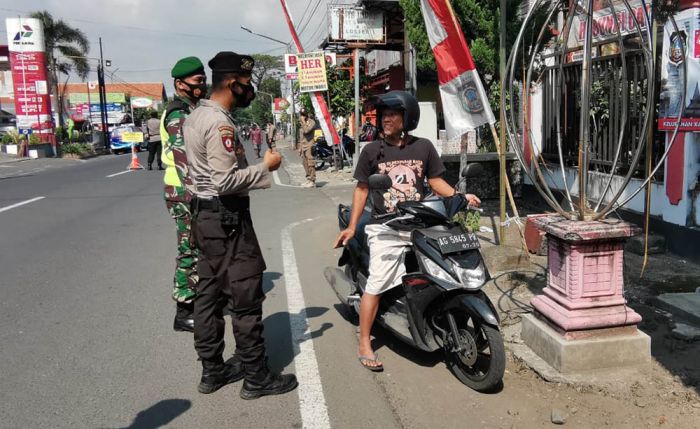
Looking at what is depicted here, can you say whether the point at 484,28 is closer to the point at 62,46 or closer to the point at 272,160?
the point at 272,160

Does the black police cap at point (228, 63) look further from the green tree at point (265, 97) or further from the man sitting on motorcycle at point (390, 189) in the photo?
the green tree at point (265, 97)

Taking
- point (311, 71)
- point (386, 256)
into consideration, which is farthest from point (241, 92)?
point (311, 71)

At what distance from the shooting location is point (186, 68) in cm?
422

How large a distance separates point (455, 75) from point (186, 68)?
288cm

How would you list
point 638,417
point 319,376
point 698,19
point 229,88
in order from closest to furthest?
point 638,417 → point 229,88 → point 319,376 → point 698,19

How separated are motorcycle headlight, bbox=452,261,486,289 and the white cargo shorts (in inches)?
18.7

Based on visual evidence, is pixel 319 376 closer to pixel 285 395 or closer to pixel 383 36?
pixel 285 395

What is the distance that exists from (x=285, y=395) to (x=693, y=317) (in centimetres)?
306

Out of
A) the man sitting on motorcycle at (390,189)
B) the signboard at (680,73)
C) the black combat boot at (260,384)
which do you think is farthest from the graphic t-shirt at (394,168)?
the signboard at (680,73)

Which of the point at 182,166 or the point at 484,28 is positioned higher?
the point at 484,28

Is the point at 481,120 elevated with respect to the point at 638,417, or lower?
elevated

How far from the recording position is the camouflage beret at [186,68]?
422cm

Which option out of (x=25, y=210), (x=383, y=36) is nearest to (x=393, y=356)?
(x=25, y=210)

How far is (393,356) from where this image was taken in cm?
403
